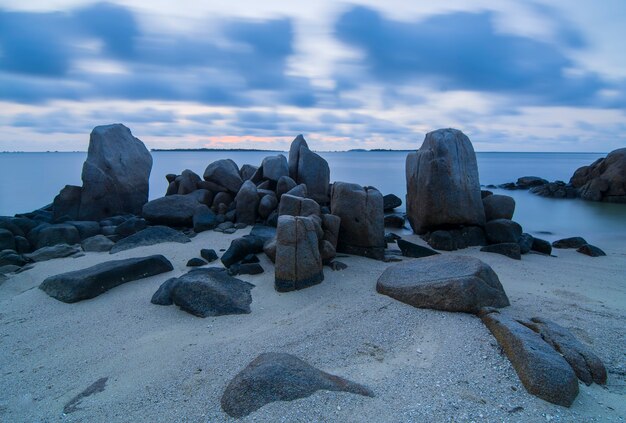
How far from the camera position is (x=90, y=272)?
7004 millimetres

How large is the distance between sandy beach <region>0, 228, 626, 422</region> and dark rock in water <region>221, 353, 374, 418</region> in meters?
0.09

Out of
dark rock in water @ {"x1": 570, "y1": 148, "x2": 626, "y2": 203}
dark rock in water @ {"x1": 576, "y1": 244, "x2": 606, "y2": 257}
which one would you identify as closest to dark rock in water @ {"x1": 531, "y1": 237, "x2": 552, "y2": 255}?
dark rock in water @ {"x1": 576, "y1": 244, "x2": 606, "y2": 257}

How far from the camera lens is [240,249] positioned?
8.03m

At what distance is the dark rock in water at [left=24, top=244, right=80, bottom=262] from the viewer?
9188mm

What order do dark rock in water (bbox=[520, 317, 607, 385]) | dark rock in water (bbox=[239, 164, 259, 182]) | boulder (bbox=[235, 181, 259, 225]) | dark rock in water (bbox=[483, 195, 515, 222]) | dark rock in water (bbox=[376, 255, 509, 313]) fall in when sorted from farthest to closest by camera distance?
dark rock in water (bbox=[239, 164, 259, 182])
boulder (bbox=[235, 181, 259, 225])
dark rock in water (bbox=[483, 195, 515, 222])
dark rock in water (bbox=[376, 255, 509, 313])
dark rock in water (bbox=[520, 317, 607, 385])

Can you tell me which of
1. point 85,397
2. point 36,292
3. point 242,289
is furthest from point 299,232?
point 36,292

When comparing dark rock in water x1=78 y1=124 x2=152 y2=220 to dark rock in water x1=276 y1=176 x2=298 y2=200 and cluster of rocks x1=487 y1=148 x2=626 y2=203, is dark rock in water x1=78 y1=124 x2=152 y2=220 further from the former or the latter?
cluster of rocks x1=487 y1=148 x2=626 y2=203

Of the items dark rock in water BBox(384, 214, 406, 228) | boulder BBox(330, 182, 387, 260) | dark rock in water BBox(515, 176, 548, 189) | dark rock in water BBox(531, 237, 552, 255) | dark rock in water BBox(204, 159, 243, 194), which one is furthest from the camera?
dark rock in water BBox(515, 176, 548, 189)

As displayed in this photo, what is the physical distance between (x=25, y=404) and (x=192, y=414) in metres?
1.77

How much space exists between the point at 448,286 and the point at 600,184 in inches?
1053

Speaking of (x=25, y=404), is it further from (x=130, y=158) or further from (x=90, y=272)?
(x=130, y=158)

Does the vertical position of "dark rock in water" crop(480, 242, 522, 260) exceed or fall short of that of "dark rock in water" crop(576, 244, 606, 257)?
it exceeds it

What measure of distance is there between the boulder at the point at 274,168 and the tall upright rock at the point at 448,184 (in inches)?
186

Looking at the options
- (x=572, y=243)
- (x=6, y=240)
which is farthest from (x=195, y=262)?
(x=572, y=243)
